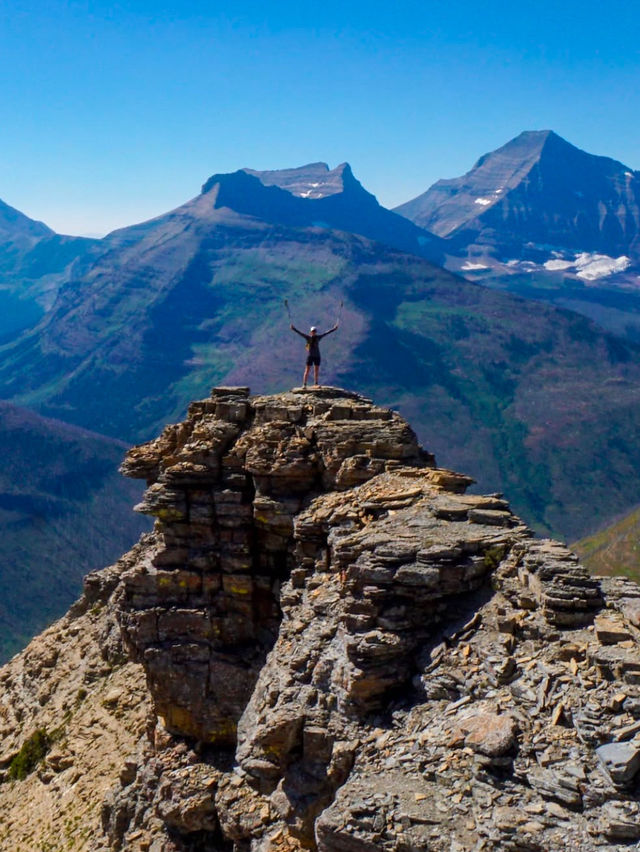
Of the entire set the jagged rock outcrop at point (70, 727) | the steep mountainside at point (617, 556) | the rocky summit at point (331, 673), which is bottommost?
the steep mountainside at point (617, 556)

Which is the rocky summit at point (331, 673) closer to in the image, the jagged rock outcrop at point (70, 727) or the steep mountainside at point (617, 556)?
the jagged rock outcrop at point (70, 727)

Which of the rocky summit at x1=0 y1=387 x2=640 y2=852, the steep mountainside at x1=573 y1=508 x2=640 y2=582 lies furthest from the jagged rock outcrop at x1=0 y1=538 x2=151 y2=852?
the steep mountainside at x1=573 y1=508 x2=640 y2=582

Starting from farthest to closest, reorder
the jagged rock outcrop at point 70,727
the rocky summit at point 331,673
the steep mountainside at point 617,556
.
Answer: the steep mountainside at point 617,556, the jagged rock outcrop at point 70,727, the rocky summit at point 331,673

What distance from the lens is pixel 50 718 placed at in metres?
53.0

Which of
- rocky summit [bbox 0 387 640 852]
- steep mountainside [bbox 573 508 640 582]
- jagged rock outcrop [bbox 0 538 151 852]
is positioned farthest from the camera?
steep mountainside [bbox 573 508 640 582]

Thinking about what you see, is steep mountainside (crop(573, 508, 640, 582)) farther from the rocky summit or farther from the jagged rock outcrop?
the rocky summit

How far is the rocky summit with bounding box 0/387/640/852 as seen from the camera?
22.1 m

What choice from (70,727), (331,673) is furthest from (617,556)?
(331,673)

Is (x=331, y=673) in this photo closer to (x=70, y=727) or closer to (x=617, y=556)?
(x=70, y=727)

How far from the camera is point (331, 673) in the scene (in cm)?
2906

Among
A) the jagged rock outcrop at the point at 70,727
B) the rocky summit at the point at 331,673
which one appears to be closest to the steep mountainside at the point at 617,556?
the jagged rock outcrop at the point at 70,727

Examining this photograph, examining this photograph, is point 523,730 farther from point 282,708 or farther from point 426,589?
point 282,708

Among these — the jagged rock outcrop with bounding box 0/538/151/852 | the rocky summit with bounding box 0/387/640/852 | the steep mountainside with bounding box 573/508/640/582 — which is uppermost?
the rocky summit with bounding box 0/387/640/852

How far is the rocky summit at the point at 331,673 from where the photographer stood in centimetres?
2209
